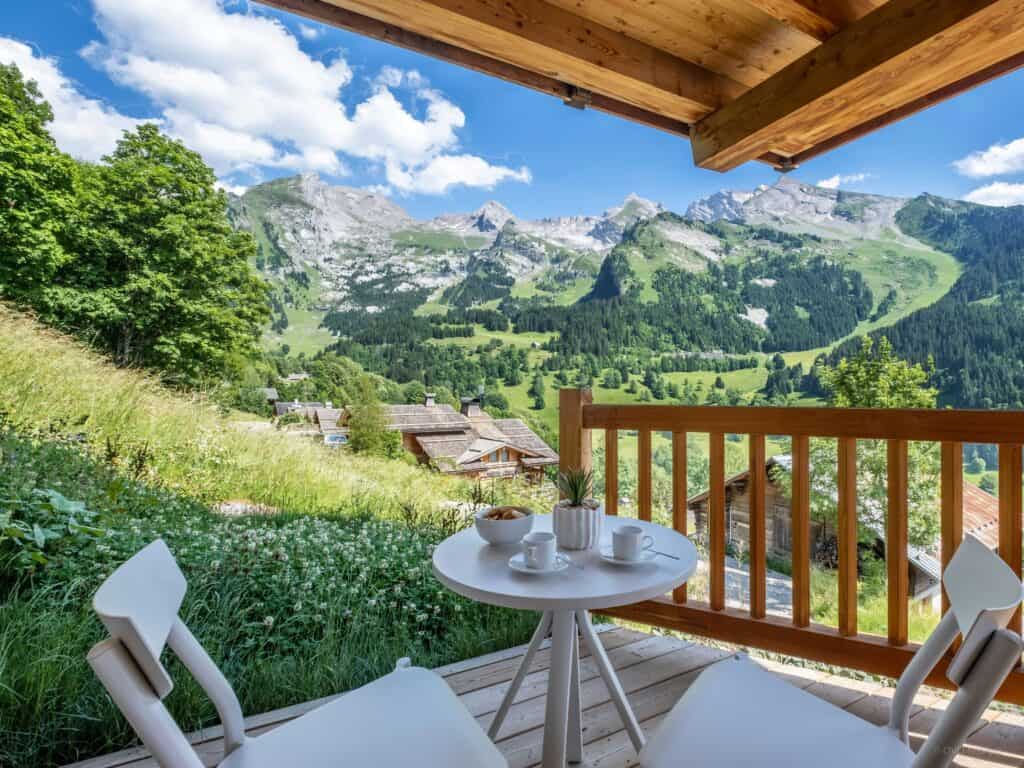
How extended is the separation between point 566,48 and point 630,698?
2.33 metres

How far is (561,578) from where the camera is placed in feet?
3.78

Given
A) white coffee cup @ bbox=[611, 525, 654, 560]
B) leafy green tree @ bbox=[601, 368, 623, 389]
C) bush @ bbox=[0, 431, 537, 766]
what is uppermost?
leafy green tree @ bbox=[601, 368, 623, 389]

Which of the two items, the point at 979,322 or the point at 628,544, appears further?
the point at 979,322

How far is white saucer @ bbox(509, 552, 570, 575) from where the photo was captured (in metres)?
1.17

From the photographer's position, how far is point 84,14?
18.8ft

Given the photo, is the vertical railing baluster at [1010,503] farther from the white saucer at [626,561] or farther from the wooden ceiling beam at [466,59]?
Answer: the wooden ceiling beam at [466,59]

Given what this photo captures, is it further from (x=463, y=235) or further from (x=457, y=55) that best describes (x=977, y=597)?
(x=463, y=235)

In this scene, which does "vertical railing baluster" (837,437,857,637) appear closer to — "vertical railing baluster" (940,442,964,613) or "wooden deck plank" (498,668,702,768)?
"vertical railing baluster" (940,442,964,613)

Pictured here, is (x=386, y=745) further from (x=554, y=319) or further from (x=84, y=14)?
(x=554, y=319)

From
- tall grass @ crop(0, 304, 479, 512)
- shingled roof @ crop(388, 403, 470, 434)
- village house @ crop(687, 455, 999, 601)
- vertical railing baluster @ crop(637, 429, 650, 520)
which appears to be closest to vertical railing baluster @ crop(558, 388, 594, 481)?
vertical railing baluster @ crop(637, 429, 650, 520)

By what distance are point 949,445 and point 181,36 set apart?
803cm

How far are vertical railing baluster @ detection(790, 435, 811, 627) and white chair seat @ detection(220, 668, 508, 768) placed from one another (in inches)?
54.5

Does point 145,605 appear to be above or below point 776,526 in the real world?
above

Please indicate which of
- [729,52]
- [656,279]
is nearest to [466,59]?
[729,52]
